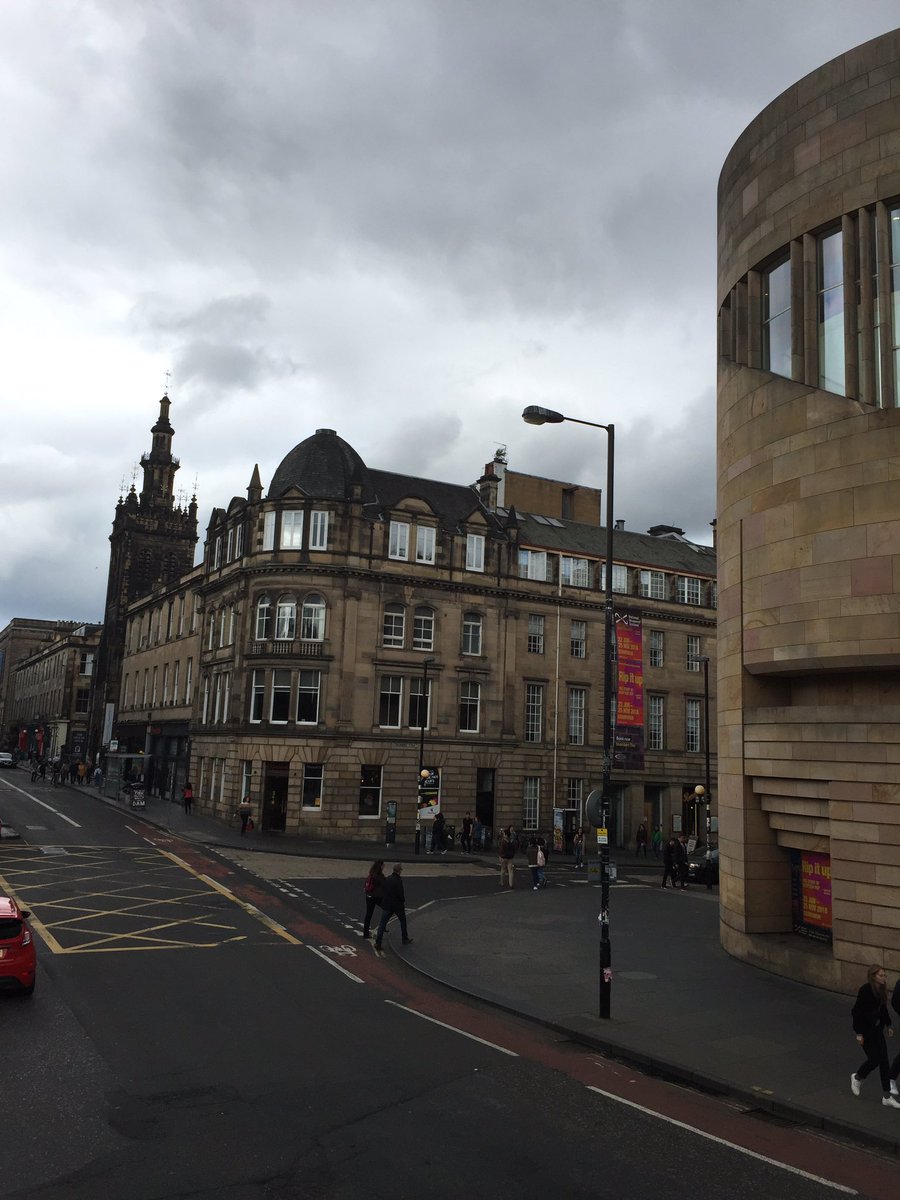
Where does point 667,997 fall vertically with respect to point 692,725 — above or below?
below

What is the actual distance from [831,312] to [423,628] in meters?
31.6

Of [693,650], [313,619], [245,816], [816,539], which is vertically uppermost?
[693,650]

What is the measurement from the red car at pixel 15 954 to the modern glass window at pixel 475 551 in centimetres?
3709

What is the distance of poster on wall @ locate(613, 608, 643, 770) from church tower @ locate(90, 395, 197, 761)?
75944mm

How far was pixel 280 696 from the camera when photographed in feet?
145

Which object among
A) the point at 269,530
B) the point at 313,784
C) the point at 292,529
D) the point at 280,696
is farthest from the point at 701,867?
the point at 269,530

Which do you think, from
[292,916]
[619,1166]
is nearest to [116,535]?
[292,916]

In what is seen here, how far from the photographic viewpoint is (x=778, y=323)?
61.7ft

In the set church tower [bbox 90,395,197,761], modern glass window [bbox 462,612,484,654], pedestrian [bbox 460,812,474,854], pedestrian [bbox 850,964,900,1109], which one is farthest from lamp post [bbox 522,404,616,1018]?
church tower [bbox 90,395,197,761]

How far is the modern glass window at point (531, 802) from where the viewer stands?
48.2 m

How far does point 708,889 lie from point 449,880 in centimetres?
913

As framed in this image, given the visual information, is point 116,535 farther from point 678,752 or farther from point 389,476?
point 678,752

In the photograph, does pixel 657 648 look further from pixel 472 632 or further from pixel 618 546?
pixel 472 632

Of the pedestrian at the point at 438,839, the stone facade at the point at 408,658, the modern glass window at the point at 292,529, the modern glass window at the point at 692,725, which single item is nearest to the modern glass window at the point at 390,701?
the stone facade at the point at 408,658
